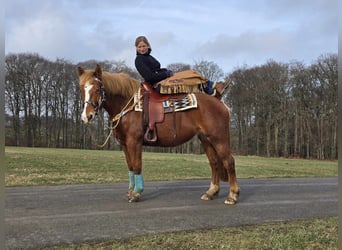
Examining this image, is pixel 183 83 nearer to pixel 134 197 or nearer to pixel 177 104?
pixel 177 104

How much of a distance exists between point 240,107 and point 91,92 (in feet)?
156

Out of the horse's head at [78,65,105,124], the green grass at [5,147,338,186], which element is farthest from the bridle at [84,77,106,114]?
the green grass at [5,147,338,186]

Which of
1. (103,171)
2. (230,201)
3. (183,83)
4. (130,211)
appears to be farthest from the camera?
(103,171)

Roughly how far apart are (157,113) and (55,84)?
52418 mm

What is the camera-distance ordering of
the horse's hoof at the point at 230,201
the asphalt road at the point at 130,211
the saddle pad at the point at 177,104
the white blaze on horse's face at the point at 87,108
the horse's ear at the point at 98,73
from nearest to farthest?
the asphalt road at the point at 130,211 → the white blaze on horse's face at the point at 87,108 → the horse's ear at the point at 98,73 → the horse's hoof at the point at 230,201 → the saddle pad at the point at 177,104

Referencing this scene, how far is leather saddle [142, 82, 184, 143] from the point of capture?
711 centimetres

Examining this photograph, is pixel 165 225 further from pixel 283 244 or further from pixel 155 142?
pixel 155 142

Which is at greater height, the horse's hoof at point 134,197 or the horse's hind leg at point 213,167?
the horse's hind leg at point 213,167

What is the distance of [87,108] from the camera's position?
653 centimetres

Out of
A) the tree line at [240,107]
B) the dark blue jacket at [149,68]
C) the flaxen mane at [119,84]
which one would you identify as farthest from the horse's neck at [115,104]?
the tree line at [240,107]

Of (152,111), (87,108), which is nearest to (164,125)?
(152,111)

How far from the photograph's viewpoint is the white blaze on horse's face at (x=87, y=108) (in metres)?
6.50

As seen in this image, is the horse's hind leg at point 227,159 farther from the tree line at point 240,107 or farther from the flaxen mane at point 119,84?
the tree line at point 240,107

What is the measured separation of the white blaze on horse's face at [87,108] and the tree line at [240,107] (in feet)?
122
